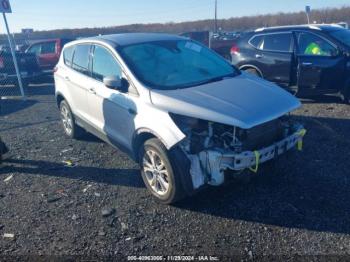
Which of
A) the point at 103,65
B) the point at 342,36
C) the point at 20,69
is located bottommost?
the point at 20,69

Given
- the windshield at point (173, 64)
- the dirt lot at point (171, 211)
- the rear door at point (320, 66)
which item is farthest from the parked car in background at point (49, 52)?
the windshield at point (173, 64)

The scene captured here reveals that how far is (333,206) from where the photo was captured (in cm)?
373

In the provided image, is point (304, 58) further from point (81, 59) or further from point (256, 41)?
point (81, 59)

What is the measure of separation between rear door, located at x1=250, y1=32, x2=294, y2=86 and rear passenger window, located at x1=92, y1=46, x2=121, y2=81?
463 cm

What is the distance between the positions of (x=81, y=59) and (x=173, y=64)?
6.26ft

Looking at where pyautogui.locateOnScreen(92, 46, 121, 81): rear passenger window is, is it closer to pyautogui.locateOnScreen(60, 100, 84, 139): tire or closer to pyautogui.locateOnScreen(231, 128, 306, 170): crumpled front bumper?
pyautogui.locateOnScreen(60, 100, 84, 139): tire

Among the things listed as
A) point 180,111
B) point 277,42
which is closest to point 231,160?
point 180,111

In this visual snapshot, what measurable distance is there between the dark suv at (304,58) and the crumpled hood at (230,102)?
3521mm

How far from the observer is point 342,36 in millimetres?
7395

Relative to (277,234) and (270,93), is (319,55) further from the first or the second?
(277,234)

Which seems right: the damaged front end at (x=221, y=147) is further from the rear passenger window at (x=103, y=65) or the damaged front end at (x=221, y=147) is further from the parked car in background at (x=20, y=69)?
the parked car in background at (x=20, y=69)

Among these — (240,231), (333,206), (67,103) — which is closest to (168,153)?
(240,231)

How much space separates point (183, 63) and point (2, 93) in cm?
1039

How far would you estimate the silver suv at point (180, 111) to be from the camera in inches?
141
